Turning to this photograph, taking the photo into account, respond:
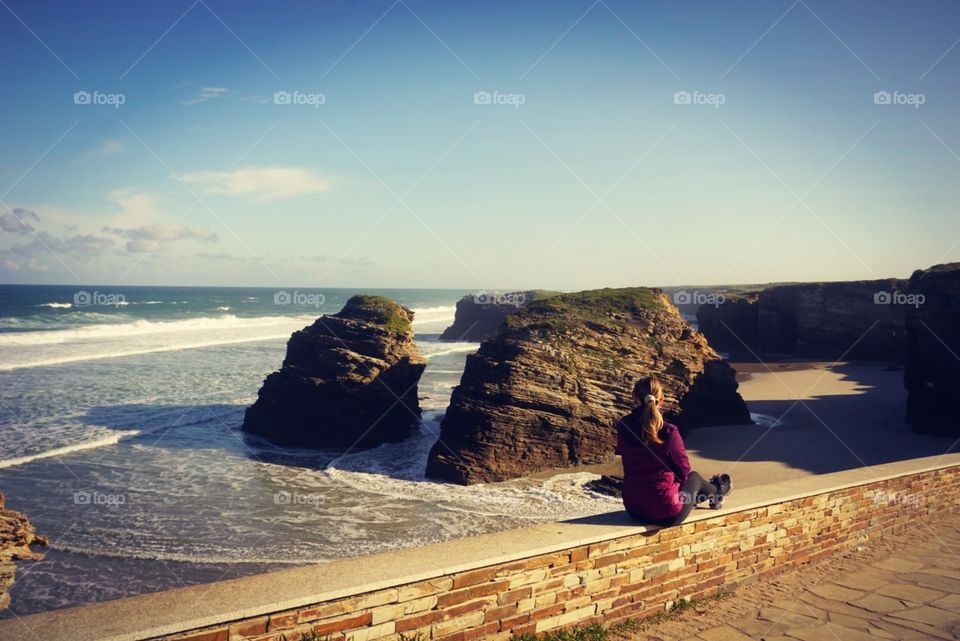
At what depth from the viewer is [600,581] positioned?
560 cm

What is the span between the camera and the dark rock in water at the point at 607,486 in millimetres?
15281

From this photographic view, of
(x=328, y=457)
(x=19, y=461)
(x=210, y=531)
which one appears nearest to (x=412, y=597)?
(x=210, y=531)

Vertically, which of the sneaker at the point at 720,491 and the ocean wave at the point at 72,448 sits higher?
the sneaker at the point at 720,491

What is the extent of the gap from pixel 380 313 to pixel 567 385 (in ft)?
29.6

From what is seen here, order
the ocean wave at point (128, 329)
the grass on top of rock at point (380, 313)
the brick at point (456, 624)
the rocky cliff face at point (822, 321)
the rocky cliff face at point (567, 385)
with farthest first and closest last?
the ocean wave at point (128, 329), the rocky cliff face at point (822, 321), the grass on top of rock at point (380, 313), the rocky cliff face at point (567, 385), the brick at point (456, 624)

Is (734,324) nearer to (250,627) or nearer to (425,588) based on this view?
(425,588)

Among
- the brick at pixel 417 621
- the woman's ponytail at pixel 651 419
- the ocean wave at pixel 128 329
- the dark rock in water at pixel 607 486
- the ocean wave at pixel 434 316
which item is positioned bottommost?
the dark rock in water at pixel 607 486

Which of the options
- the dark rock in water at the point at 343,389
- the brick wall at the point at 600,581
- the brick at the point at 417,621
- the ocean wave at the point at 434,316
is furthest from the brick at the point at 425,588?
the ocean wave at the point at 434,316

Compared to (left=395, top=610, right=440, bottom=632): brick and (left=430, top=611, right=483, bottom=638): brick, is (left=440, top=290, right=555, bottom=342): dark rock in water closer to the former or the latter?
→ (left=430, top=611, right=483, bottom=638): brick

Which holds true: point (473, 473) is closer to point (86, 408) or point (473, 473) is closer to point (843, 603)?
point (843, 603)

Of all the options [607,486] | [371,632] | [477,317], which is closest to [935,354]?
[607,486]

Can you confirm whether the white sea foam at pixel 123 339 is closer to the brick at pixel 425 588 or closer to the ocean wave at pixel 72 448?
the ocean wave at pixel 72 448

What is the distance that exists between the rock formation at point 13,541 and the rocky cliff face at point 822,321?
42.3 meters

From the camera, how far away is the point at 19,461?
54.5 ft
